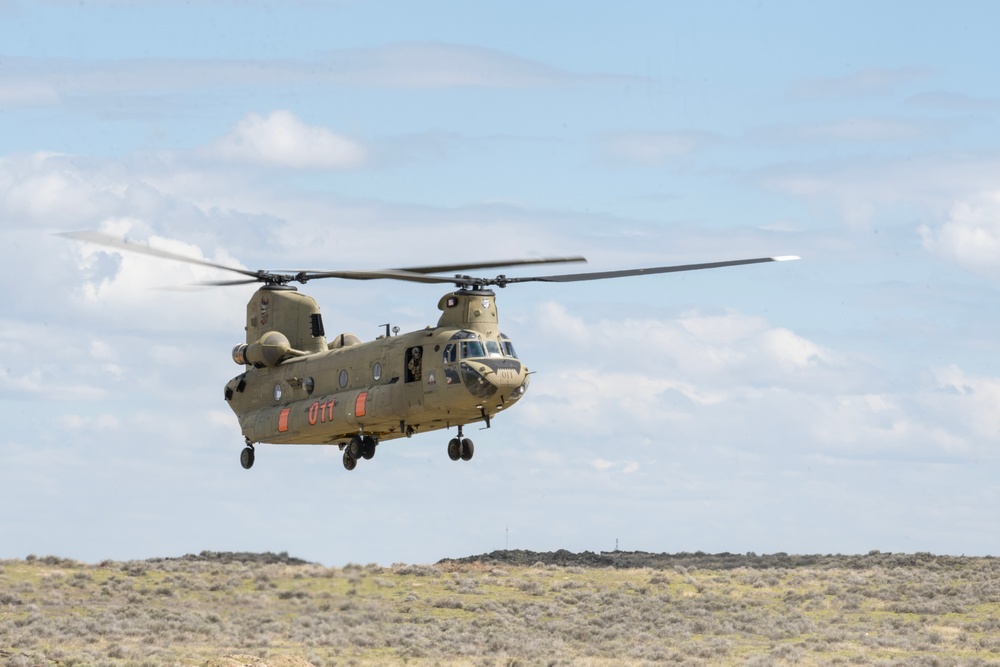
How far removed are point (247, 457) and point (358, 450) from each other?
6270mm

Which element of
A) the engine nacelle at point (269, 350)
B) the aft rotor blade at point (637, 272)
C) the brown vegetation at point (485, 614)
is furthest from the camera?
the engine nacelle at point (269, 350)

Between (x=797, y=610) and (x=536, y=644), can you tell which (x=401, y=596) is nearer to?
(x=536, y=644)

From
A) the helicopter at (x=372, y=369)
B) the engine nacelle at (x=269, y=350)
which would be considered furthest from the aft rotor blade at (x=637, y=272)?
the engine nacelle at (x=269, y=350)

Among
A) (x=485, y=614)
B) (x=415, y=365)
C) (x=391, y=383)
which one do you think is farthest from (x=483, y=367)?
(x=485, y=614)

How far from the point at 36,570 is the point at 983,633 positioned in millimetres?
32968

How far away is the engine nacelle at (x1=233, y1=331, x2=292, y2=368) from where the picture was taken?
148 feet

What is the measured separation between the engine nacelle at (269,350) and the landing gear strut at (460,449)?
793cm

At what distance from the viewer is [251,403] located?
45.7m

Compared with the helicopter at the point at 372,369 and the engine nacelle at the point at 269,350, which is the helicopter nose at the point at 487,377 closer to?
the helicopter at the point at 372,369

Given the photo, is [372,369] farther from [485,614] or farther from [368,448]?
[485,614]

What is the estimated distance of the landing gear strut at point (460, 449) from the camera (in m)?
39.7

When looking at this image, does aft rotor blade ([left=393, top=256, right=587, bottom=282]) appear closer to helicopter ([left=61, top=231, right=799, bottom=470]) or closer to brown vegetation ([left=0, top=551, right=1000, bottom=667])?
helicopter ([left=61, top=231, right=799, bottom=470])

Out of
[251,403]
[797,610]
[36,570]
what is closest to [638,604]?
[797,610]

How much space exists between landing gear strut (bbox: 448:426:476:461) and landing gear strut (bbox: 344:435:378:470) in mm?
2797
